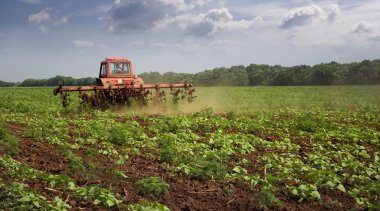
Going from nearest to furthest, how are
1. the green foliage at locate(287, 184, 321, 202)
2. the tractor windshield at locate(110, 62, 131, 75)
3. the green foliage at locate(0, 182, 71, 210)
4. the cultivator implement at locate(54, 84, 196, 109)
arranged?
1. the green foliage at locate(0, 182, 71, 210)
2. the green foliage at locate(287, 184, 321, 202)
3. the cultivator implement at locate(54, 84, 196, 109)
4. the tractor windshield at locate(110, 62, 131, 75)

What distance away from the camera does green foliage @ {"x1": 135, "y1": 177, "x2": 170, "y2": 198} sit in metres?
5.99

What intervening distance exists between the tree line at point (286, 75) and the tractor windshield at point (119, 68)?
22.1 metres

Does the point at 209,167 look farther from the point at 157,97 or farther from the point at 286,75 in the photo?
the point at 286,75

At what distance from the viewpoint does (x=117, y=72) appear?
21031 mm

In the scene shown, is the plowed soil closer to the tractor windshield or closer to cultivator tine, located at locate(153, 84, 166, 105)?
cultivator tine, located at locate(153, 84, 166, 105)

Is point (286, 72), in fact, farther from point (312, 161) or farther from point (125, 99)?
point (312, 161)

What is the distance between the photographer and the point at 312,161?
27.7 feet

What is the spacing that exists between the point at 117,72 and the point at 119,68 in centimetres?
28

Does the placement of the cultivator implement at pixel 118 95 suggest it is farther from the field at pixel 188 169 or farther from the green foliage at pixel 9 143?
the green foliage at pixel 9 143

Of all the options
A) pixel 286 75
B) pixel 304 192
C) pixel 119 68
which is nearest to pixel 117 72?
pixel 119 68

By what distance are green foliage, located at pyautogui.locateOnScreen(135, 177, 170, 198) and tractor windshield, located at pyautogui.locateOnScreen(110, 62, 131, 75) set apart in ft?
50.4

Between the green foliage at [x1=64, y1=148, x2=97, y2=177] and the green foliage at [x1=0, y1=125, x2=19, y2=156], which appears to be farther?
the green foliage at [x1=0, y1=125, x2=19, y2=156]

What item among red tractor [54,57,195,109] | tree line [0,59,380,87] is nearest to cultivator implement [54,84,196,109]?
red tractor [54,57,195,109]

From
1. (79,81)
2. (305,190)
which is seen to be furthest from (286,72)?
(305,190)
